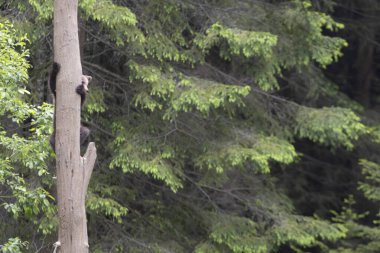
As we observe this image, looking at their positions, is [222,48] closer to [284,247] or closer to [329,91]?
[329,91]

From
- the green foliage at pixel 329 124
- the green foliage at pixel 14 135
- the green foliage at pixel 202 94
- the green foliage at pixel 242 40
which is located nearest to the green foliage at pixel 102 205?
the green foliage at pixel 202 94

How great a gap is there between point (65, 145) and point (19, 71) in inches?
68.0

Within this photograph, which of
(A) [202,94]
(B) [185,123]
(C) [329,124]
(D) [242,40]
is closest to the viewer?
(A) [202,94]

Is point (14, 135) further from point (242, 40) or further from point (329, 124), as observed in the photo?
point (329, 124)

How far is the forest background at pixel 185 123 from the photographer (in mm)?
9969

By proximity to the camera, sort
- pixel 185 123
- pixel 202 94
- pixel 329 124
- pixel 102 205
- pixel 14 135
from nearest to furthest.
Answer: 1. pixel 14 135
2. pixel 102 205
3. pixel 202 94
4. pixel 185 123
5. pixel 329 124

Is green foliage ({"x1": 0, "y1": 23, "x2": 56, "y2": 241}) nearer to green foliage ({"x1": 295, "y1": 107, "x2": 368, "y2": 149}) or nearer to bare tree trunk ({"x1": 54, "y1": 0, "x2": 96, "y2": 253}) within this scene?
bare tree trunk ({"x1": 54, "y1": 0, "x2": 96, "y2": 253})

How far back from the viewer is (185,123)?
11.3 meters

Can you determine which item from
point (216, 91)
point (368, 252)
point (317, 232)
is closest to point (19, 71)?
point (216, 91)

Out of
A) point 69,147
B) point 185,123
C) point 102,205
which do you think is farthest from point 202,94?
point 69,147

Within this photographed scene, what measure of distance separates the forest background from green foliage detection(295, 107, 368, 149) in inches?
0.9

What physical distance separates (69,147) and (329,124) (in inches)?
246

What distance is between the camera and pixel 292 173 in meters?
16.8

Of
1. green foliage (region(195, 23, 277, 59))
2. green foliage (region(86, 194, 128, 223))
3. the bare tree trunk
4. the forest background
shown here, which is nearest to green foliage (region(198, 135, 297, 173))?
the forest background
